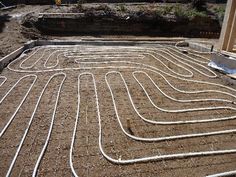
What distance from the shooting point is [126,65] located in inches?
340

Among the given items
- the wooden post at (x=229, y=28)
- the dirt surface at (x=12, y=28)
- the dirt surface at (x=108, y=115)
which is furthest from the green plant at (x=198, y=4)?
the dirt surface at (x=12, y=28)

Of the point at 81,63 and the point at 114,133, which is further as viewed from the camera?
the point at 81,63

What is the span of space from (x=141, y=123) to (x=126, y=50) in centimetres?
522

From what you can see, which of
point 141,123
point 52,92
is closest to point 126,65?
point 52,92

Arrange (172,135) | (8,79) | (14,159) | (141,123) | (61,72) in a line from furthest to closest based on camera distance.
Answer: (61,72)
(8,79)
(141,123)
(172,135)
(14,159)

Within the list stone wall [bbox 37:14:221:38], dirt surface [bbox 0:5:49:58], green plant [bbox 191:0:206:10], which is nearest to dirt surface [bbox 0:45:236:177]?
dirt surface [bbox 0:5:49:58]

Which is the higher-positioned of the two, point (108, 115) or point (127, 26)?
point (127, 26)

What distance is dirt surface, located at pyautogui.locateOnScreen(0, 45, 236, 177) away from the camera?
4.32 meters

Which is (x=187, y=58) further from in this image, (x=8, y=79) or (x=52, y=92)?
(x=8, y=79)

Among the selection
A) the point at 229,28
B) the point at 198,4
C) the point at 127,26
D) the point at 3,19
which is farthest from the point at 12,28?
the point at 198,4

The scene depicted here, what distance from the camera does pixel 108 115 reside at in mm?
5750

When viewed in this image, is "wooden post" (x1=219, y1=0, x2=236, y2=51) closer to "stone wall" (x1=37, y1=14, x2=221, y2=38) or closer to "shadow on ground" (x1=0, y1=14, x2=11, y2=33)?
"stone wall" (x1=37, y1=14, x2=221, y2=38)

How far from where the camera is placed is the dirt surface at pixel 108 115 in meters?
4.32

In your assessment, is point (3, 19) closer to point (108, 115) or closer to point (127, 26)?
point (127, 26)
